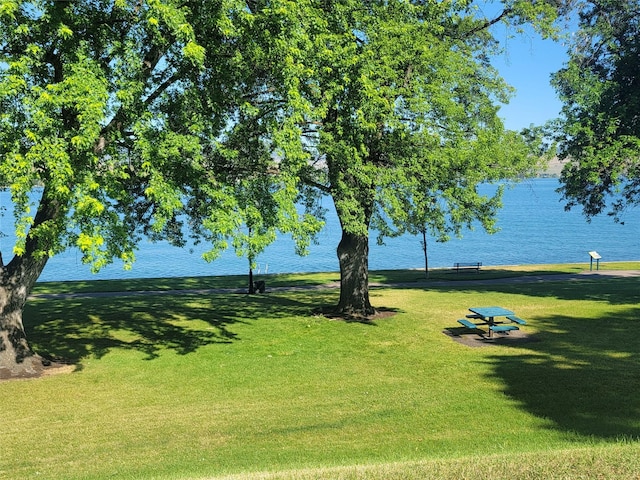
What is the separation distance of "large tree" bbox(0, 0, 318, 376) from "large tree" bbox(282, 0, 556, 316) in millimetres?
2058

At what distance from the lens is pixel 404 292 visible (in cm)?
2581

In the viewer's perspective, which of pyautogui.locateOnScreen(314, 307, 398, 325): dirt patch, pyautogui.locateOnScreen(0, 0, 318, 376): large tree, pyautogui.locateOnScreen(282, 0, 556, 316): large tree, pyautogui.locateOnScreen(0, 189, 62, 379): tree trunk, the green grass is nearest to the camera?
pyautogui.locateOnScreen(0, 0, 318, 376): large tree

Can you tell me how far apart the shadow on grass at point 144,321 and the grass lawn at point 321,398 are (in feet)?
0.38

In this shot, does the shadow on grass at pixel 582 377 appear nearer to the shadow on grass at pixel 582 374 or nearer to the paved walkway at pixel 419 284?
the shadow on grass at pixel 582 374

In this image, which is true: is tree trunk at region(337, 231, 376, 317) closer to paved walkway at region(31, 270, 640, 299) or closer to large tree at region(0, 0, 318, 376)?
large tree at region(0, 0, 318, 376)

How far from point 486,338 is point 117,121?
1089 centimetres

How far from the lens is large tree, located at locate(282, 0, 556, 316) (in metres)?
14.6

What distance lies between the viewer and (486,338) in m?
16.1

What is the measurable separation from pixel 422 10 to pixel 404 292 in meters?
12.6

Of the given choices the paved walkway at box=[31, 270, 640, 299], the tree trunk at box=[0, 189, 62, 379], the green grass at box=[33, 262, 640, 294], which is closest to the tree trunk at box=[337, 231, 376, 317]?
the paved walkway at box=[31, 270, 640, 299]

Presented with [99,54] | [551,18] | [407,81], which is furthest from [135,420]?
[551,18]

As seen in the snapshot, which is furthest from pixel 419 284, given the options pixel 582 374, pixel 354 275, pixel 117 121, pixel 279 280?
pixel 117 121

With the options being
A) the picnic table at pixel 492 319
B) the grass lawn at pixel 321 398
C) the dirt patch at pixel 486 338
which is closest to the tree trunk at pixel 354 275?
the grass lawn at pixel 321 398

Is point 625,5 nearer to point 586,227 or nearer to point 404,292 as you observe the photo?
point 404,292
